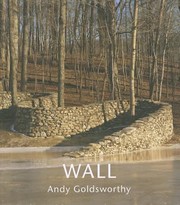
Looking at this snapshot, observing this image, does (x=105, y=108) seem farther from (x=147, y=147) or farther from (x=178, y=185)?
(x=178, y=185)

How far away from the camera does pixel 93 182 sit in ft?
39.2

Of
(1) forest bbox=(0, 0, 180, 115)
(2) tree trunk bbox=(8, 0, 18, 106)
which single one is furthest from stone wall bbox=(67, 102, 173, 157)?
(2) tree trunk bbox=(8, 0, 18, 106)

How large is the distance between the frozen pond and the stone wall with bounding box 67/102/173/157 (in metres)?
0.78

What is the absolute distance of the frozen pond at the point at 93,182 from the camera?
32.6ft

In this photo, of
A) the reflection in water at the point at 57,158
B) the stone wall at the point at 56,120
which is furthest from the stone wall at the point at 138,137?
the stone wall at the point at 56,120

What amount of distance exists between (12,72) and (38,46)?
24.8 metres

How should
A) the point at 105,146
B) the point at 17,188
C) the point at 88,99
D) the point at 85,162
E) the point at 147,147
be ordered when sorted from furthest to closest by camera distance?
the point at 88,99, the point at 147,147, the point at 105,146, the point at 85,162, the point at 17,188

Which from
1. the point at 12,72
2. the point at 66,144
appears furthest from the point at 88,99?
the point at 66,144

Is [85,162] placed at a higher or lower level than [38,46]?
lower

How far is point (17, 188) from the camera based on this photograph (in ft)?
36.9

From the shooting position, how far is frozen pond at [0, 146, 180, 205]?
9.92 m

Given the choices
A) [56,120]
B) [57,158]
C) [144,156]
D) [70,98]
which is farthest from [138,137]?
[70,98]

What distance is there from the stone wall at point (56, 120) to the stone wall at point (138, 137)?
3.05m

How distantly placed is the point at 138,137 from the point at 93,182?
8.03 m
